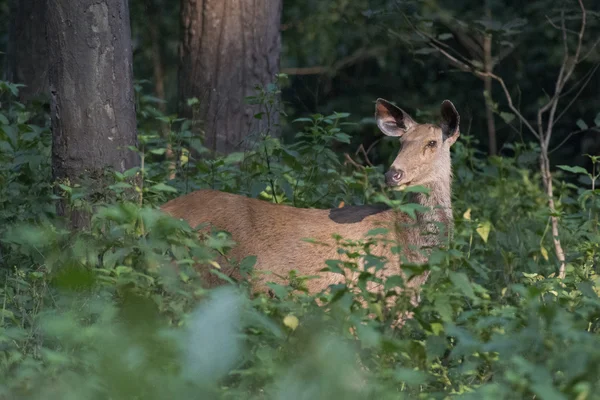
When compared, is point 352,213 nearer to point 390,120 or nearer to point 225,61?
point 390,120

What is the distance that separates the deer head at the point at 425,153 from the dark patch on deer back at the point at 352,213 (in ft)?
0.64

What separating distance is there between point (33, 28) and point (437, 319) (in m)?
6.13

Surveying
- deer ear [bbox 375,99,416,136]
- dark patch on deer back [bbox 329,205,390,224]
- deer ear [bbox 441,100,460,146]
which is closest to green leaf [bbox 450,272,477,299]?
dark patch on deer back [bbox 329,205,390,224]

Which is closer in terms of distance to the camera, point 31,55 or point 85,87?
point 85,87

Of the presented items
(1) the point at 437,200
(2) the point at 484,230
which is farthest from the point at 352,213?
(2) the point at 484,230

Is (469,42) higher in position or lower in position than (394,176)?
lower

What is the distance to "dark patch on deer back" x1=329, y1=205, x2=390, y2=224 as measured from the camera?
21.1 ft

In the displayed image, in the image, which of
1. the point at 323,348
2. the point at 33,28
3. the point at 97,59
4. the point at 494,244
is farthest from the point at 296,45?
the point at 323,348

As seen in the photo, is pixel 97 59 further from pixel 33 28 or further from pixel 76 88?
pixel 33 28

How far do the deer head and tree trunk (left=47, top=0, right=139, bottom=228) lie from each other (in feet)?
5.71

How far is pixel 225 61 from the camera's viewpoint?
8.86m

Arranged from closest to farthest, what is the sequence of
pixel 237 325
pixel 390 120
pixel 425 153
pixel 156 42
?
pixel 237 325 < pixel 425 153 < pixel 390 120 < pixel 156 42

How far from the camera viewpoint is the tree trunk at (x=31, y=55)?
957 cm

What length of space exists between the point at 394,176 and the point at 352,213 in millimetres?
366
